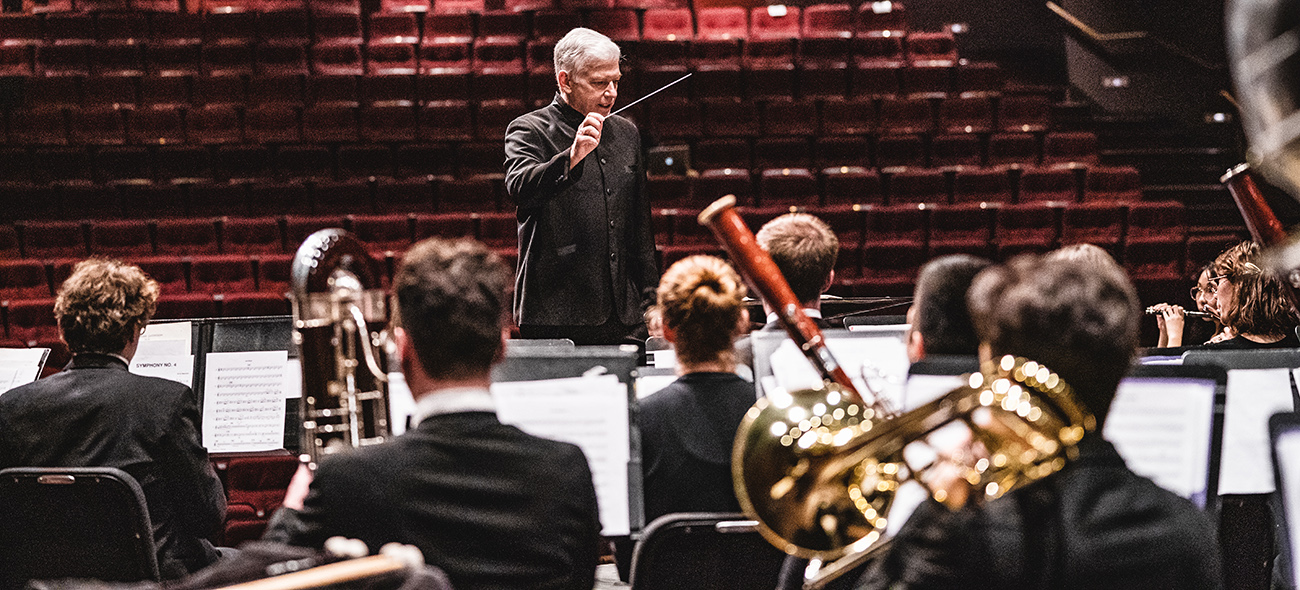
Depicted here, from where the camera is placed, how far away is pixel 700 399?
6.46 feet

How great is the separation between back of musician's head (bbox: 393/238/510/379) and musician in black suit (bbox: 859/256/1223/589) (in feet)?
1.94

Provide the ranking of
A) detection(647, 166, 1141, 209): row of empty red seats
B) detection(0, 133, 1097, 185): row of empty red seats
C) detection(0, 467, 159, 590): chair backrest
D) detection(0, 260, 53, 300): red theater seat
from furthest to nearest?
detection(0, 133, 1097, 185): row of empty red seats → detection(647, 166, 1141, 209): row of empty red seats → detection(0, 260, 53, 300): red theater seat → detection(0, 467, 159, 590): chair backrest

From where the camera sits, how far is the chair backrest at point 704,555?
171 centimetres

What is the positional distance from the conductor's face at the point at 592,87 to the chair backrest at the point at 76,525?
145 cm

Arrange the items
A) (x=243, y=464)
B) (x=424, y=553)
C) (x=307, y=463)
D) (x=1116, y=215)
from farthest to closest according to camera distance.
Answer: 1. (x=1116, y=215)
2. (x=243, y=464)
3. (x=307, y=463)
4. (x=424, y=553)

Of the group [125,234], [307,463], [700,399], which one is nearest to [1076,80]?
[125,234]

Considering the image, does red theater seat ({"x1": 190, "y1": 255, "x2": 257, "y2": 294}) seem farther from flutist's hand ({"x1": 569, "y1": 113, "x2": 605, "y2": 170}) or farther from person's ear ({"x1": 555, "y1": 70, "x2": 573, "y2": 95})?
flutist's hand ({"x1": 569, "y1": 113, "x2": 605, "y2": 170})

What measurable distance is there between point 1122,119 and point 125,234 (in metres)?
7.59

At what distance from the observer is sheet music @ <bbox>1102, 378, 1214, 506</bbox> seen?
1819 millimetres

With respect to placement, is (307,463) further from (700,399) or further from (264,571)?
(700,399)

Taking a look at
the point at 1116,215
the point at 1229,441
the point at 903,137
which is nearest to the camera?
the point at 1229,441

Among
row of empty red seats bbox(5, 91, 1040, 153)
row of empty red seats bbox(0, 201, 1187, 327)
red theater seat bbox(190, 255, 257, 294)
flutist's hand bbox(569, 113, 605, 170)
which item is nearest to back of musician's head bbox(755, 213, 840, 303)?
flutist's hand bbox(569, 113, 605, 170)

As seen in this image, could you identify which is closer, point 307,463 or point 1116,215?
point 307,463

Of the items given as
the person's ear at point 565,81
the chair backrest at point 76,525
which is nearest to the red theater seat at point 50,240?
the person's ear at point 565,81
